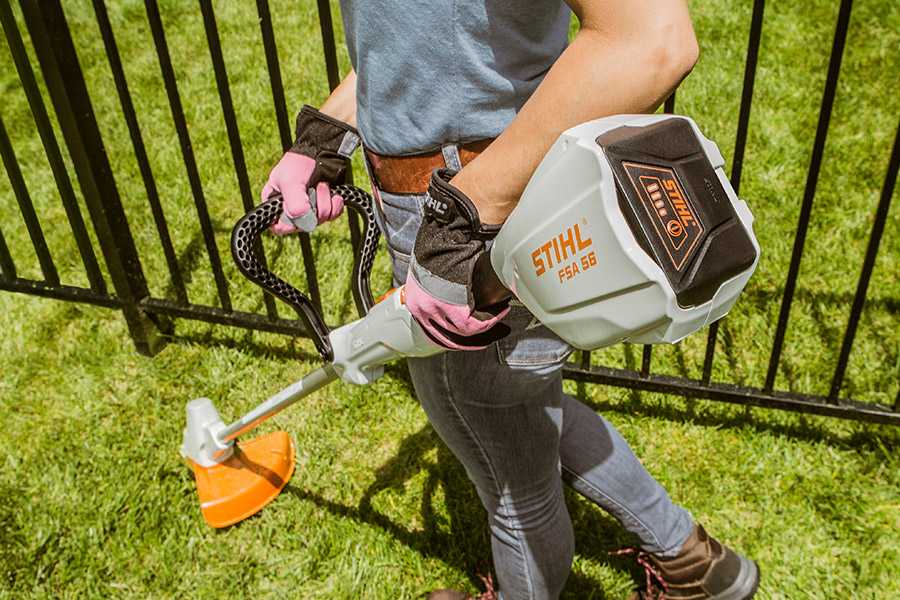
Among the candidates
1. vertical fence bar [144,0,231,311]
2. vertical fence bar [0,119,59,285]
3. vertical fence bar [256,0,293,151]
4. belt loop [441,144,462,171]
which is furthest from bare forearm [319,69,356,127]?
vertical fence bar [0,119,59,285]

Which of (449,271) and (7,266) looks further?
(7,266)

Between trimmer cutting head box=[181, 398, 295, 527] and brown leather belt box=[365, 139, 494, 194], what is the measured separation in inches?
51.5

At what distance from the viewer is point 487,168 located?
1368mm

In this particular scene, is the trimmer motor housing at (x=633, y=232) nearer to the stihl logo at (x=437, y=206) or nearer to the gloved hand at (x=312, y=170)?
the stihl logo at (x=437, y=206)

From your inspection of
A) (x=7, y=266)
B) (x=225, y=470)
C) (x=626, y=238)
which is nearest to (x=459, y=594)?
(x=225, y=470)

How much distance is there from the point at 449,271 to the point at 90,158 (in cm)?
202

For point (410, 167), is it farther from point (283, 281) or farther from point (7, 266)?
point (7, 266)

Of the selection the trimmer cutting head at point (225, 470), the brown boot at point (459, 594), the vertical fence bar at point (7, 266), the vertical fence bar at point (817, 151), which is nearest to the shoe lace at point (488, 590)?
the brown boot at point (459, 594)

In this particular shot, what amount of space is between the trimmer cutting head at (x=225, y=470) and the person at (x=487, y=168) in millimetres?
976

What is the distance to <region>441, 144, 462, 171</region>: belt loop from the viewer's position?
4.99 feet

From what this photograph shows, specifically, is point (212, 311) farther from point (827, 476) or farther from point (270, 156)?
point (827, 476)

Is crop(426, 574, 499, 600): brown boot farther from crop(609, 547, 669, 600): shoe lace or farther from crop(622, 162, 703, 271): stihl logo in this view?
crop(622, 162, 703, 271): stihl logo

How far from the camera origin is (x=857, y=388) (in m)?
3.09

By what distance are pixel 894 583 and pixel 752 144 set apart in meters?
2.29
